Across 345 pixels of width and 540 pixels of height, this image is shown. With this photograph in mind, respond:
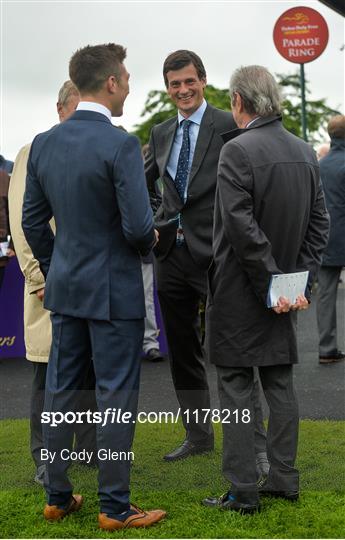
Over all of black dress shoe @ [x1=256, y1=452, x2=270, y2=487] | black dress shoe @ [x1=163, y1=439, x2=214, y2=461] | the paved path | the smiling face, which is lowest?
the paved path

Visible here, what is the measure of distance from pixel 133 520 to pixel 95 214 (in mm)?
1457

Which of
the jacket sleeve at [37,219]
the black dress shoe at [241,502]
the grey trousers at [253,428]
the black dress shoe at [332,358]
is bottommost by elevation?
the black dress shoe at [332,358]

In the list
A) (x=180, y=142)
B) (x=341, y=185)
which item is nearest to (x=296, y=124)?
(x=341, y=185)

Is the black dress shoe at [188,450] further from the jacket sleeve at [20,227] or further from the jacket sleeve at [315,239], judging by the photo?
the jacket sleeve at [315,239]

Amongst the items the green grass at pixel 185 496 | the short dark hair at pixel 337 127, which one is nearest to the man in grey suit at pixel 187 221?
the green grass at pixel 185 496

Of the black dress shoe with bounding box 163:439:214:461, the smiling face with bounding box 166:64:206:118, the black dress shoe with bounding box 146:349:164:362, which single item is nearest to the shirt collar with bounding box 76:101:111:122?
the smiling face with bounding box 166:64:206:118

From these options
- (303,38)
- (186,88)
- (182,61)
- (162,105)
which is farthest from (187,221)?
(162,105)

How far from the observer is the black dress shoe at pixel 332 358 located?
905 centimetres

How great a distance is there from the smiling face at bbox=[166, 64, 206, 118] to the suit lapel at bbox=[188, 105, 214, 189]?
108 millimetres

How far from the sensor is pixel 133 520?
4.43 metres

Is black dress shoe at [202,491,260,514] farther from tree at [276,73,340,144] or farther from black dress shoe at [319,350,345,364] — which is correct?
tree at [276,73,340,144]

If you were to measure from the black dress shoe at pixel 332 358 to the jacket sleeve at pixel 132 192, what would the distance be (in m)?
5.09

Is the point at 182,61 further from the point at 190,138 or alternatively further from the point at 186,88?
the point at 190,138

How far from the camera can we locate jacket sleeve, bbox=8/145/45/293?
5293 millimetres
